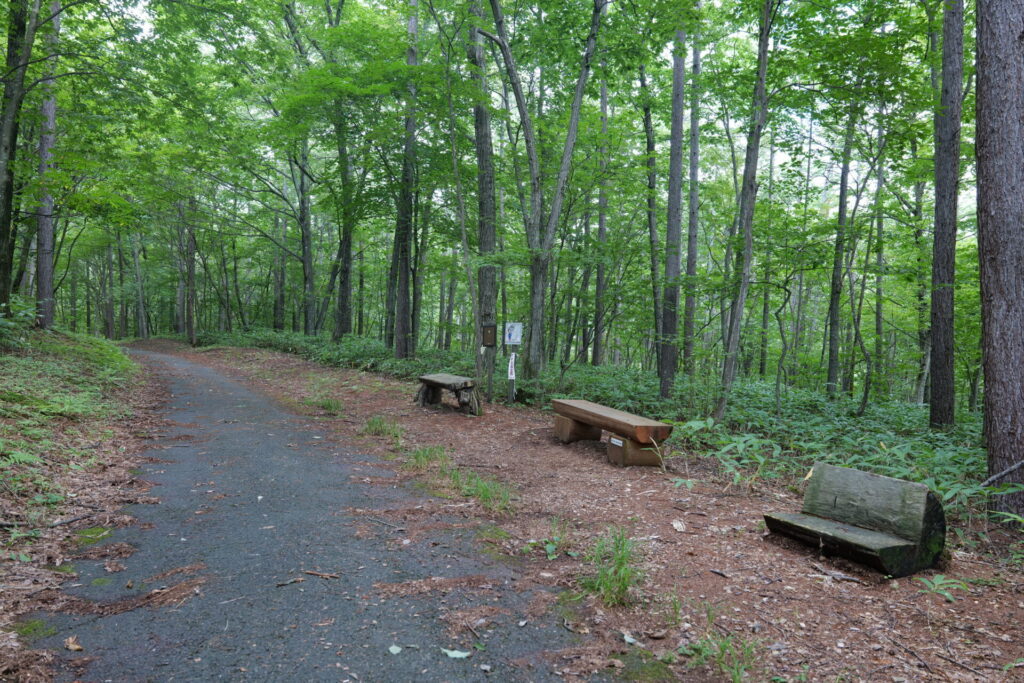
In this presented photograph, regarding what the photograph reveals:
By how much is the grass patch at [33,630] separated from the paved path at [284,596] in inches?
2.1

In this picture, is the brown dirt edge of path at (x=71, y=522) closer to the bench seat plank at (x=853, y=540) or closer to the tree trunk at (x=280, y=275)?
the bench seat plank at (x=853, y=540)

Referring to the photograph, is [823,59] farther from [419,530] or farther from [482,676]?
[482,676]

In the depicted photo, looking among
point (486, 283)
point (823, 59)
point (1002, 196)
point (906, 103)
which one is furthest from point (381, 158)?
point (1002, 196)

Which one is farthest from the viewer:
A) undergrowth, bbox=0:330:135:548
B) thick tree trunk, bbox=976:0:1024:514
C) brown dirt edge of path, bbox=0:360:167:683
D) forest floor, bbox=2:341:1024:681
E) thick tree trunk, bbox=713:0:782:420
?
thick tree trunk, bbox=713:0:782:420

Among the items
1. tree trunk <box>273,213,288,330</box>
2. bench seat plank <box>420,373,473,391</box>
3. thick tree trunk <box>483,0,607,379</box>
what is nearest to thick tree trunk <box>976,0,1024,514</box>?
thick tree trunk <box>483,0,607,379</box>

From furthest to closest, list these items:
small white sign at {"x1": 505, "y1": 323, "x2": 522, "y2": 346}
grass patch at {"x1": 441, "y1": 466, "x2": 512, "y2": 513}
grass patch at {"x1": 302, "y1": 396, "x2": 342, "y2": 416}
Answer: grass patch at {"x1": 302, "y1": 396, "x2": 342, "y2": 416} → small white sign at {"x1": 505, "y1": 323, "x2": 522, "y2": 346} → grass patch at {"x1": 441, "y1": 466, "x2": 512, "y2": 513}

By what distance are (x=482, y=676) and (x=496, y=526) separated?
70.2 inches

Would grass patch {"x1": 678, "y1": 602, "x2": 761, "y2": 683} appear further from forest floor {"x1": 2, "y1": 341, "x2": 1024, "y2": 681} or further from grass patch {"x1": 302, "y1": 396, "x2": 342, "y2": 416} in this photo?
grass patch {"x1": 302, "y1": 396, "x2": 342, "y2": 416}

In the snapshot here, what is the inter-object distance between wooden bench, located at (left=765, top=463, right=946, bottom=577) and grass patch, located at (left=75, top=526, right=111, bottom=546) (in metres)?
4.74

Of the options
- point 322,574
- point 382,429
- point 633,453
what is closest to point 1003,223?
point 633,453

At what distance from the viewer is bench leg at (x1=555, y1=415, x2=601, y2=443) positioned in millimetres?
6875

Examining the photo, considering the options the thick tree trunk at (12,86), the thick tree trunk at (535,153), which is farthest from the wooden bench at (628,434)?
the thick tree trunk at (12,86)

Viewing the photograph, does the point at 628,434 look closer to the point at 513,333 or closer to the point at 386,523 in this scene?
the point at 386,523

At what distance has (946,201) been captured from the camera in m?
7.49
